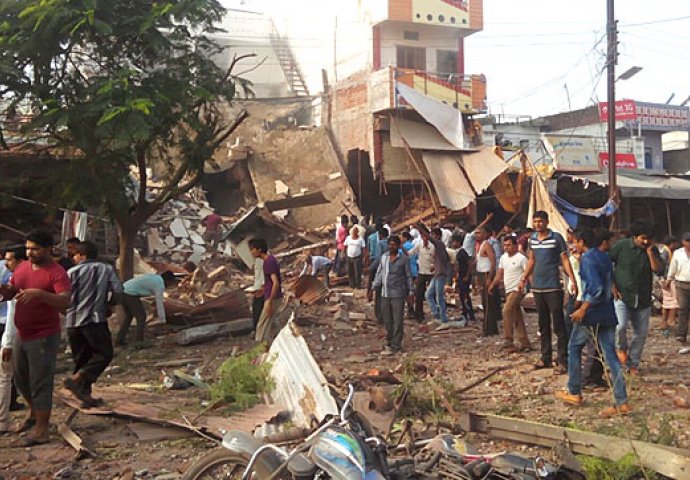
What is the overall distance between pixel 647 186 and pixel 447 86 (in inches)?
299

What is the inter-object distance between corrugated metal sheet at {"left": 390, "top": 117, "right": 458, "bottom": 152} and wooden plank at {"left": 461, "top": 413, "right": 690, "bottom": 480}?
1715 centimetres

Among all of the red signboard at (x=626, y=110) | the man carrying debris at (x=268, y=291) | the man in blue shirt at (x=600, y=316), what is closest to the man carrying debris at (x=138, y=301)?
the man carrying debris at (x=268, y=291)

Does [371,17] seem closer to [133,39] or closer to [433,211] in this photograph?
[433,211]

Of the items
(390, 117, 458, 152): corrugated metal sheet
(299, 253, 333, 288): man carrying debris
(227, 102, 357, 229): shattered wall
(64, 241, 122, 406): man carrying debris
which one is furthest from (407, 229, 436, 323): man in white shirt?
(227, 102, 357, 229): shattered wall

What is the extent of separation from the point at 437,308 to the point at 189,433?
22.6 ft

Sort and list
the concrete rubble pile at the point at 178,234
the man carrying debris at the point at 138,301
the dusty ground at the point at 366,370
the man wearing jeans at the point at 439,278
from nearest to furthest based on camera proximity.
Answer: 1. the dusty ground at the point at 366,370
2. the man carrying debris at the point at 138,301
3. the man wearing jeans at the point at 439,278
4. the concrete rubble pile at the point at 178,234

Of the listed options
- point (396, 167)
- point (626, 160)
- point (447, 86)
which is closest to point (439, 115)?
point (396, 167)

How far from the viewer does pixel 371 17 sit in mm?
25953

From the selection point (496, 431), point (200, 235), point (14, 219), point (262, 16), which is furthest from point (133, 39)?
point (262, 16)

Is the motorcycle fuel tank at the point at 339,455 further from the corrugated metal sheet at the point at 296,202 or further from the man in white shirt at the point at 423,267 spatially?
the corrugated metal sheet at the point at 296,202

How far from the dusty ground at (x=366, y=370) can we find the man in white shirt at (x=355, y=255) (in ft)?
11.2

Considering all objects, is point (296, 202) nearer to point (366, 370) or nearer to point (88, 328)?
point (366, 370)

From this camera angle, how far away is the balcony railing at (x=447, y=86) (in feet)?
76.8

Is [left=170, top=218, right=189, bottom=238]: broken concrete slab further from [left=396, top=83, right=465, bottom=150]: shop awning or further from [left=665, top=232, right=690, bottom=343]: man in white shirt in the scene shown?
[left=665, top=232, right=690, bottom=343]: man in white shirt
